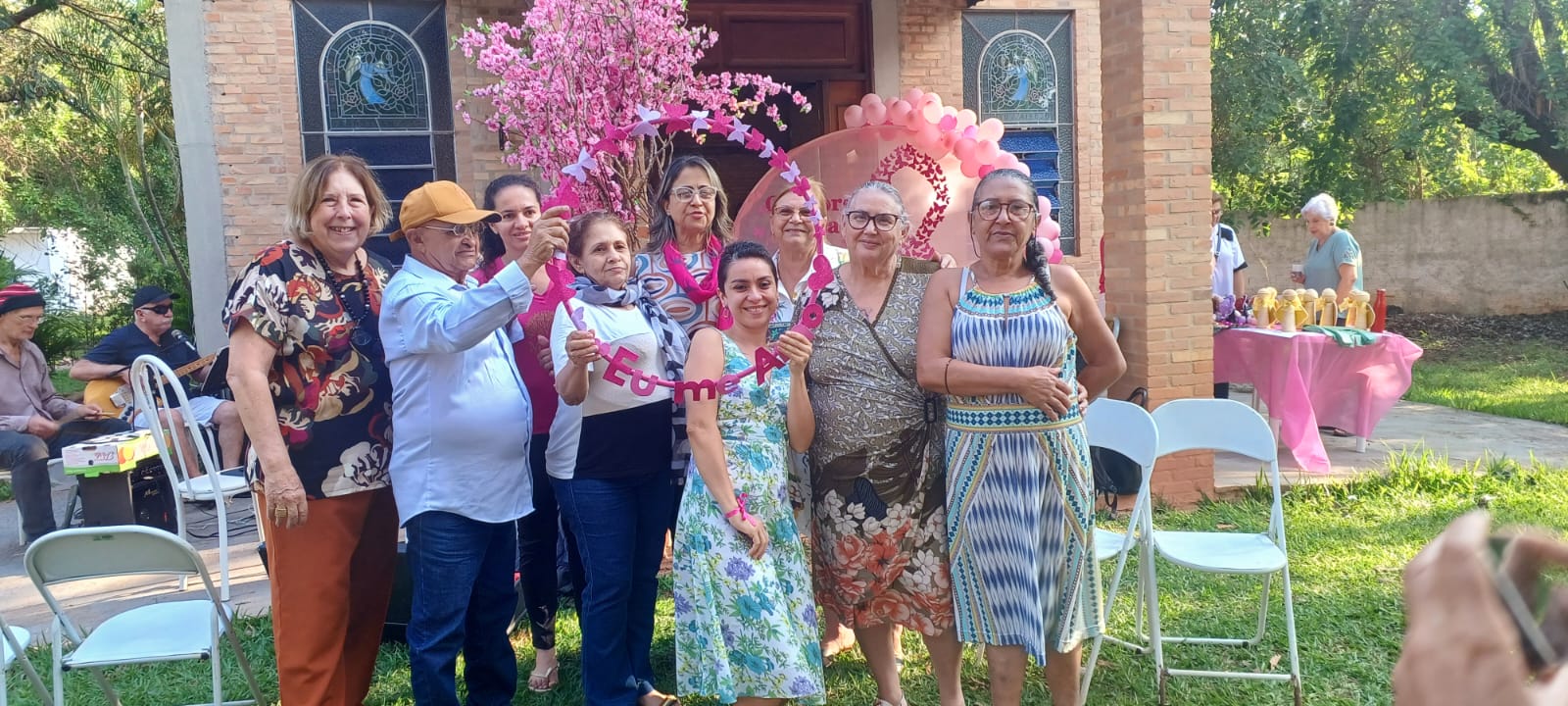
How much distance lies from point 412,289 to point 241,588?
10.3 feet

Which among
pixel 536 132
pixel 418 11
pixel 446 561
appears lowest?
pixel 446 561

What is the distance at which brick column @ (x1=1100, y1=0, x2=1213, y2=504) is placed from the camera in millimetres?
5484

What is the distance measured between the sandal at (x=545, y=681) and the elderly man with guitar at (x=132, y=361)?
12.9 feet

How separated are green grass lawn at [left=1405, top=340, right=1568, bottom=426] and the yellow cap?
877cm

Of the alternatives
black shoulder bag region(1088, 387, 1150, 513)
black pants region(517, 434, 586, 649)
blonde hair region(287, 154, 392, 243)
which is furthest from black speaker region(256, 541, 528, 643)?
black shoulder bag region(1088, 387, 1150, 513)

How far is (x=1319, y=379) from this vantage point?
647 centimetres

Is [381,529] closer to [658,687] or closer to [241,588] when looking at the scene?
[658,687]

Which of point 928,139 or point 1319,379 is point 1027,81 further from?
→ point 928,139

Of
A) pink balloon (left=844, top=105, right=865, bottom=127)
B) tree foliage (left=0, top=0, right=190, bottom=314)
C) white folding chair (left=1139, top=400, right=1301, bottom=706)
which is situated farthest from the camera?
tree foliage (left=0, top=0, right=190, bottom=314)

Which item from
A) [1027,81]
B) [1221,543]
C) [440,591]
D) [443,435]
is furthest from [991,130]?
[1027,81]

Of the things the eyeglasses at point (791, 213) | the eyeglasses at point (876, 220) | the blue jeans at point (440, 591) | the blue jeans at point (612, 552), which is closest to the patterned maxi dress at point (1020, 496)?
the eyeglasses at point (876, 220)

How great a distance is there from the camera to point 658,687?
11.6 ft

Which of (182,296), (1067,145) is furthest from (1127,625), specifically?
(182,296)

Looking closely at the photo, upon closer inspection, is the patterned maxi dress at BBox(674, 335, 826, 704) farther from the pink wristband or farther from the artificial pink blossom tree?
the artificial pink blossom tree
